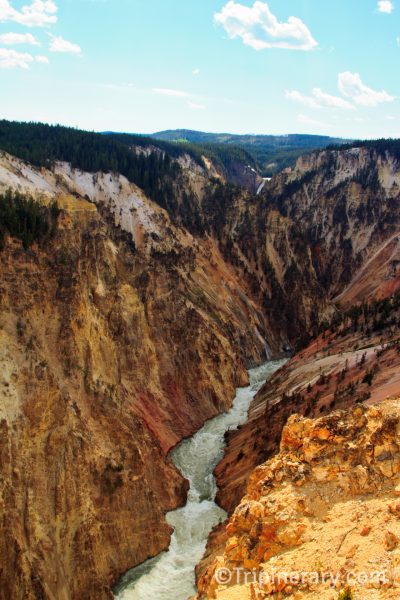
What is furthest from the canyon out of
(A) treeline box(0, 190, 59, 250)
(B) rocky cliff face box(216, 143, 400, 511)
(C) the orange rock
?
(C) the orange rock

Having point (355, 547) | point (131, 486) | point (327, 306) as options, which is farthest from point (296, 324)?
point (355, 547)

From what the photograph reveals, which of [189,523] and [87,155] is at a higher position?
[87,155]

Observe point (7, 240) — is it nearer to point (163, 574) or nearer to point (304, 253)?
point (163, 574)

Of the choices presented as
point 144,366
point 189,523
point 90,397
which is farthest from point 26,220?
point 189,523

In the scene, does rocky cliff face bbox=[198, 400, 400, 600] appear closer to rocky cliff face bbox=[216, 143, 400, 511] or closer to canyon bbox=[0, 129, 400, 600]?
canyon bbox=[0, 129, 400, 600]

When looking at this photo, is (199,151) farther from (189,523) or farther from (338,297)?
(189,523)
